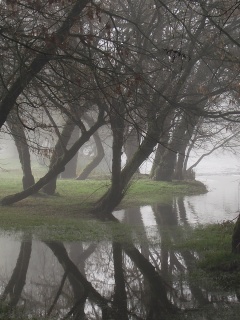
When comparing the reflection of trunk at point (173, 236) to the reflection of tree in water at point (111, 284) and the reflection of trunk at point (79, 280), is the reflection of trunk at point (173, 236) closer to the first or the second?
the reflection of tree in water at point (111, 284)

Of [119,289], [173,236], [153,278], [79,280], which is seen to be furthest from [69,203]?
[119,289]

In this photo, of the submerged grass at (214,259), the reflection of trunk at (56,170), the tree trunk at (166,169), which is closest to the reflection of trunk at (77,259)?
the submerged grass at (214,259)

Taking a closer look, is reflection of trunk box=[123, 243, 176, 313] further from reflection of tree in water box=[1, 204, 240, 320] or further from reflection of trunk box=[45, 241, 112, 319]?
reflection of trunk box=[45, 241, 112, 319]

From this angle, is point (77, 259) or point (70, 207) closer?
point (77, 259)

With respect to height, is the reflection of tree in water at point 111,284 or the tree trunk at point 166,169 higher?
the tree trunk at point 166,169

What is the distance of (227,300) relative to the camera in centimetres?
623

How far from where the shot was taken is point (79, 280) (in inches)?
293

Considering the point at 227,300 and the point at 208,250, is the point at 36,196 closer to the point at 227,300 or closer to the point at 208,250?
the point at 208,250

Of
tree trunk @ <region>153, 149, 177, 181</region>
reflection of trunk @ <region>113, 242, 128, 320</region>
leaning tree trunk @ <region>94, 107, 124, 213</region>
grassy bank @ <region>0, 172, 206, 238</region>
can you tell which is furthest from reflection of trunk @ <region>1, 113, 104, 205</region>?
tree trunk @ <region>153, 149, 177, 181</region>

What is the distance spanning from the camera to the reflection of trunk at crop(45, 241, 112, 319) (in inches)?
242

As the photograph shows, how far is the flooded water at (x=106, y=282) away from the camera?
596 centimetres

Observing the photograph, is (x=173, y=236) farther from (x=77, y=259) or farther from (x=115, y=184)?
(x=115, y=184)

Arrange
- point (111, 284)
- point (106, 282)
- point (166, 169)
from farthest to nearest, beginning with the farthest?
point (166, 169), point (106, 282), point (111, 284)

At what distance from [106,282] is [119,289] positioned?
0.43 meters
